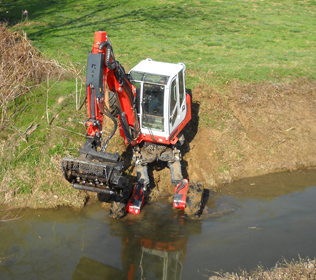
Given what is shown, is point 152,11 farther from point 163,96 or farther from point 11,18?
point 163,96

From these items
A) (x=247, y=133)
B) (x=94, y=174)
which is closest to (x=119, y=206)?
(x=94, y=174)

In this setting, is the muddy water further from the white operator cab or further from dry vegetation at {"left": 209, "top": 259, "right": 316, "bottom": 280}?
the white operator cab

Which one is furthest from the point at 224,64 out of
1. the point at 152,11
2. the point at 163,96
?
the point at 152,11

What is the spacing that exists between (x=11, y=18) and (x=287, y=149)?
17.0 meters

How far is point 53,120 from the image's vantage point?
11.8 metres

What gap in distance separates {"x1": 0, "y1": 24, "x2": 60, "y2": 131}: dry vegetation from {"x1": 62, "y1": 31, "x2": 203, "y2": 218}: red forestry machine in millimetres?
4416

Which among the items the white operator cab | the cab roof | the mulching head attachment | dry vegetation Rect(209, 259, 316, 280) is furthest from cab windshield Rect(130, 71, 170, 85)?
dry vegetation Rect(209, 259, 316, 280)

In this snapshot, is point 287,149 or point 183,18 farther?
point 183,18

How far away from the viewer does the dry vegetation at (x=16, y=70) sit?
473 inches

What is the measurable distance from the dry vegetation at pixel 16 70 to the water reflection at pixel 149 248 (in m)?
5.89

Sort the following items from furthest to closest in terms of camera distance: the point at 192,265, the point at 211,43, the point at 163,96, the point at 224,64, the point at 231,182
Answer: the point at 211,43, the point at 224,64, the point at 231,182, the point at 163,96, the point at 192,265

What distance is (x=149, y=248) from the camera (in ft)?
28.9

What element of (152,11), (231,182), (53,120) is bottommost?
(231,182)

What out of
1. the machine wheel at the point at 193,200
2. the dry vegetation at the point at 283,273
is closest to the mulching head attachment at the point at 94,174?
the machine wheel at the point at 193,200
